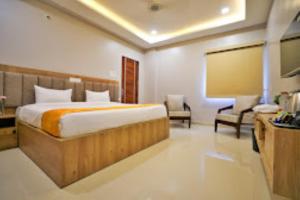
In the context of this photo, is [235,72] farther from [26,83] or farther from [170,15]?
[26,83]

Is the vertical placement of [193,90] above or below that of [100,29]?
below

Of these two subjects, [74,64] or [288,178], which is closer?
[288,178]

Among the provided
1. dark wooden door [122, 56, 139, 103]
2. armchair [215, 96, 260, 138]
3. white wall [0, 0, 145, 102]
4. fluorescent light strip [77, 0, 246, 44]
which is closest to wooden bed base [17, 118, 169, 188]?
white wall [0, 0, 145, 102]

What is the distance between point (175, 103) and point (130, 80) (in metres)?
1.85

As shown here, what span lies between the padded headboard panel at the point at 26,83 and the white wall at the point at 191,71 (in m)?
2.80

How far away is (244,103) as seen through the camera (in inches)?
141

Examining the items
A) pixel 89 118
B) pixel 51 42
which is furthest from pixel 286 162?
pixel 51 42

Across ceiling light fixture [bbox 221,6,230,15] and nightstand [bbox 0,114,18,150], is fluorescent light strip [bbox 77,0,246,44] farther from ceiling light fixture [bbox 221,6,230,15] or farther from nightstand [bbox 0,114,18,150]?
nightstand [bbox 0,114,18,150]

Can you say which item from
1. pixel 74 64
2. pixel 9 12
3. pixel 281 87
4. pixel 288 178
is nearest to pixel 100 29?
pixel 74 64

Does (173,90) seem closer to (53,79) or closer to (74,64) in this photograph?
(74,64)

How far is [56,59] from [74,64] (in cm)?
40

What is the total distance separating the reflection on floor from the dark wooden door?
Answer: 10.2ft

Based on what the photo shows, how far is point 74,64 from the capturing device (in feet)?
11.8

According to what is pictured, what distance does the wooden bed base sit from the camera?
1425 millimetres
